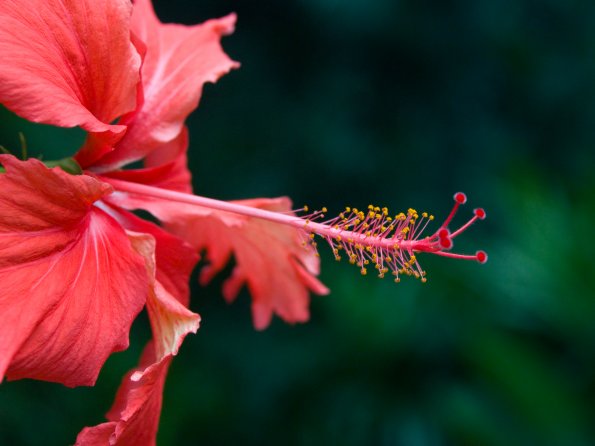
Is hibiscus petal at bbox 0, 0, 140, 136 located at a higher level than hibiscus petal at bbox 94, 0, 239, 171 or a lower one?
higher

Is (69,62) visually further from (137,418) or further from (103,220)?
(137,418)

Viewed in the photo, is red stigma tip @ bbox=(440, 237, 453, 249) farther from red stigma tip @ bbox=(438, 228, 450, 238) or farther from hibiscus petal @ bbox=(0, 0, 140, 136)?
hibiscus petal @ bbox=(0, 0, 140, 136)

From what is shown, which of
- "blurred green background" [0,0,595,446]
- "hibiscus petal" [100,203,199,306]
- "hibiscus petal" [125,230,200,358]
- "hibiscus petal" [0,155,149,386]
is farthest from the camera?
"blurred green background" [0,0,595,446]

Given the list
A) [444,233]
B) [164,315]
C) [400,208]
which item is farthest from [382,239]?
[400,208]

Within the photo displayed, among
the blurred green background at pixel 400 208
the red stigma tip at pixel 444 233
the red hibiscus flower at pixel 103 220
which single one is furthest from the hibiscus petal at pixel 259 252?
the blurred green background at pixel 400 208

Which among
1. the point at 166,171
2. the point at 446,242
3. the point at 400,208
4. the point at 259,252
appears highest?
the point at 446,242

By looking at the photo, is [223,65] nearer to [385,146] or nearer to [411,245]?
[411,245]

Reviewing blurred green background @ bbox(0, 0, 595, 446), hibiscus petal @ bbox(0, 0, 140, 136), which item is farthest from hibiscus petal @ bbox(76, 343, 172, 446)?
blurred green background @ bbox(0, 0, 595, 446)
